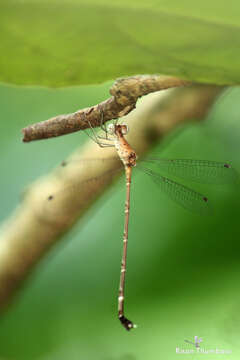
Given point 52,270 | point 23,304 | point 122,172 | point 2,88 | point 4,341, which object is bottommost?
point 4,341

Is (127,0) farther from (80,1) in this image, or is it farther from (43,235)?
(43,235)

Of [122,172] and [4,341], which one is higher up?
[122,172]

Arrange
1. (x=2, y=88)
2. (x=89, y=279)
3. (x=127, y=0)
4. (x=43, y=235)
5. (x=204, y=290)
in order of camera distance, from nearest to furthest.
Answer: (x=127, y=0)
(x=204, y=290)
(x=43, y=235)
(x=89, y=279)
(x=2, y=88)

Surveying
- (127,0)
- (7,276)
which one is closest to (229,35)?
(127,0)

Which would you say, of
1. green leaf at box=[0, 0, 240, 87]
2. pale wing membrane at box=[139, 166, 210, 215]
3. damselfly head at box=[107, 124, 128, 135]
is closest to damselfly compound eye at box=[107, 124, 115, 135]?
damselfly head at box=[107, 124, 128, 135]

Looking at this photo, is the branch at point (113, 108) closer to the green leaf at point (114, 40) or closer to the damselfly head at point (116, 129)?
the green leaf at point (114, 40)

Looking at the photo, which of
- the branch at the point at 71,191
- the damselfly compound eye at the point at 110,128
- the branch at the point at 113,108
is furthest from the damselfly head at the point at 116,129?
the branch at the point at 113,108

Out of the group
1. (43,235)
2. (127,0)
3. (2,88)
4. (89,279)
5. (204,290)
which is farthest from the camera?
(2,88)
